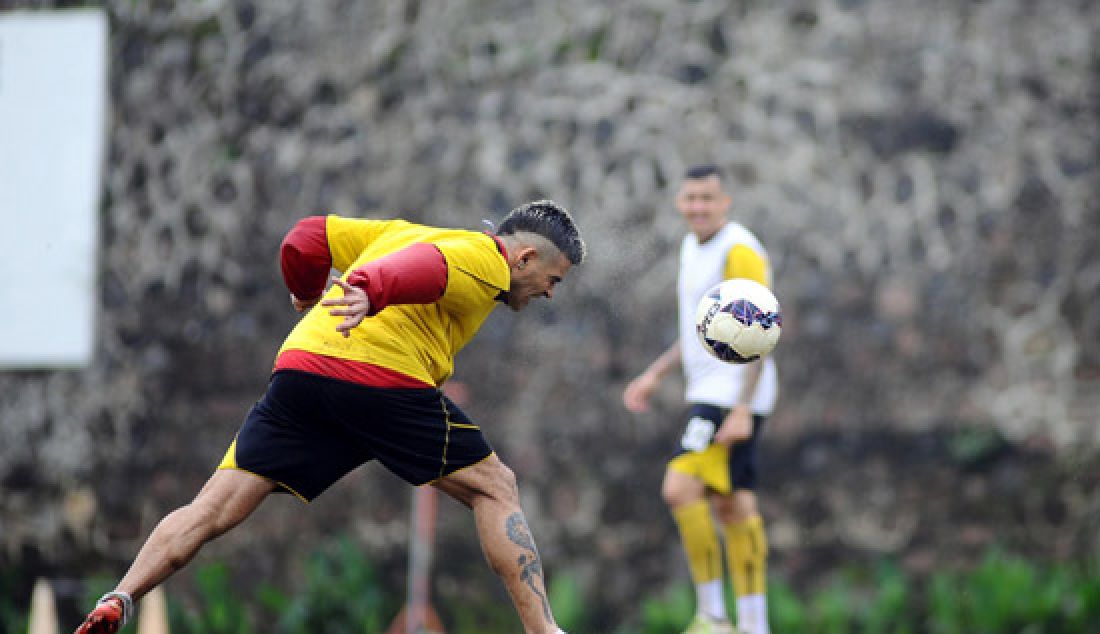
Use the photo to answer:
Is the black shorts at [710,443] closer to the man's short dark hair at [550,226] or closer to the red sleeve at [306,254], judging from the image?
the man's short dark hair at [550,226]

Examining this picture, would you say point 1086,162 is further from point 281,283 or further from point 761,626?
point 281,283

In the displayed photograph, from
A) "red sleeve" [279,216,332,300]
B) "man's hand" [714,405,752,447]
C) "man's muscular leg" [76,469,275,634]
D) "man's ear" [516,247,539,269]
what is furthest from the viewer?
"man's hand" [714,405,752,447]

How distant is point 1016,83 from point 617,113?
108 inches

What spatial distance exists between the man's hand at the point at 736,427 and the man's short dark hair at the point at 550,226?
1.93m

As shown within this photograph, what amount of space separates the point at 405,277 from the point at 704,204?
277 centimetres

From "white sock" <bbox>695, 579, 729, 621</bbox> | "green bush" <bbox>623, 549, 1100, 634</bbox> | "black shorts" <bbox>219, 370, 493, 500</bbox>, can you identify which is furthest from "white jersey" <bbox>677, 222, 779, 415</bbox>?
"green bush" <bbox>623, 549, 1100, 634</bbox>

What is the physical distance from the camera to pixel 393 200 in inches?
392

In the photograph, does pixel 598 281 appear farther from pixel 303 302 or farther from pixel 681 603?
pixel 303 302

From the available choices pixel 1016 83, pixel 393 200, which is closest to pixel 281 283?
pixel 393 200

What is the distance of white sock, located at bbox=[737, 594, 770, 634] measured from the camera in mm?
6914

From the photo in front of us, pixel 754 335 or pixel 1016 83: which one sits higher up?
pixel 1016 83

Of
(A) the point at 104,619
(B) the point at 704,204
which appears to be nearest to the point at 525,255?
(A) the point at 104,619

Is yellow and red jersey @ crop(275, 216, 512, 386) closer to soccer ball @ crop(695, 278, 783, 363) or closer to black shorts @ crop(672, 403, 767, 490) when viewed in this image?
soccer ball @ crop(695, 278, 783, 363)

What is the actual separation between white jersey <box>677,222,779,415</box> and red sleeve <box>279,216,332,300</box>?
2249 millimetres
